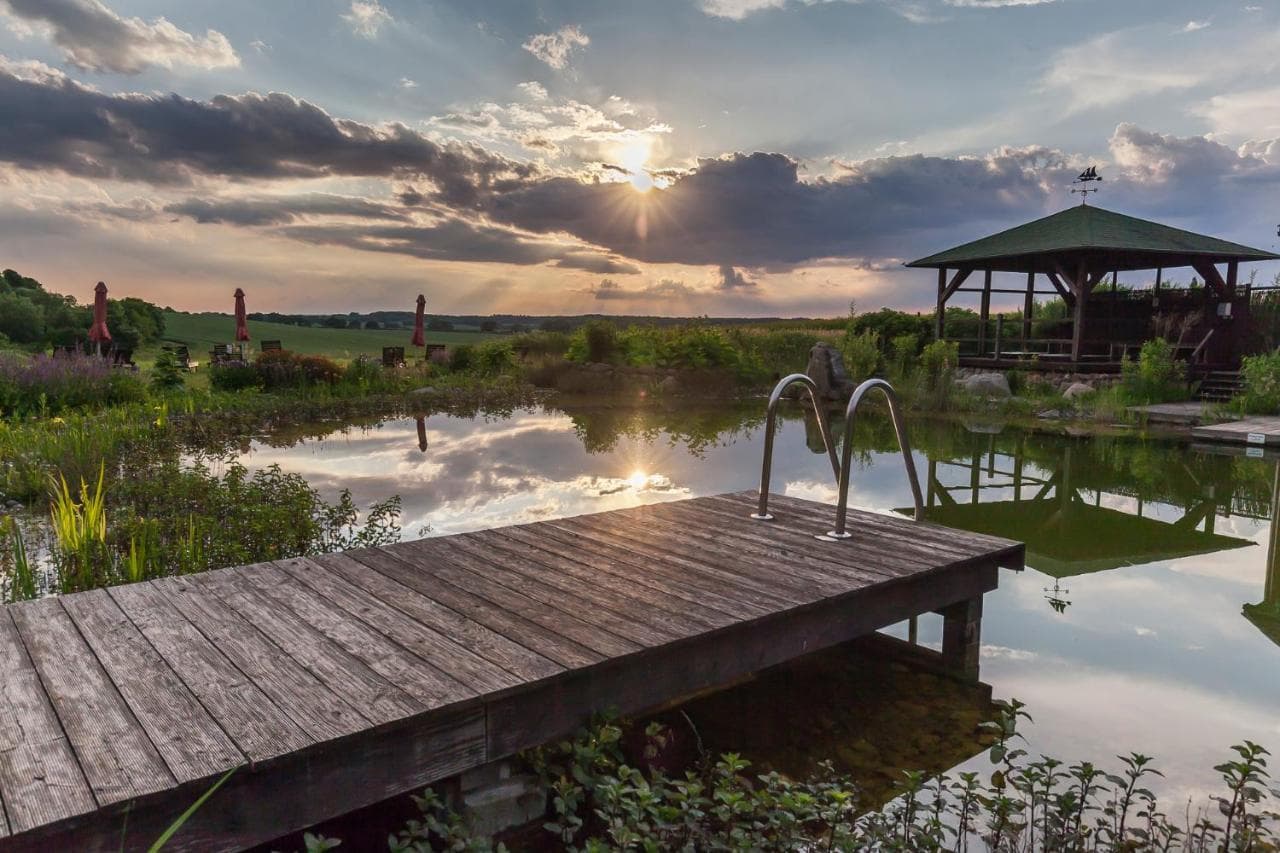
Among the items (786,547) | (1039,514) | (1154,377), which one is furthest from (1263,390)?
(786,547)

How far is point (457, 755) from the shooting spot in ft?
8.16

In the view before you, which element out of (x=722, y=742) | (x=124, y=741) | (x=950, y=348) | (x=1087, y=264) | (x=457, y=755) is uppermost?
(x=1087, y=264)

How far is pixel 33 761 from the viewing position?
6.76 ft

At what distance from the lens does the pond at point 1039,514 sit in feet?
12.9

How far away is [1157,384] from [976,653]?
14.4m

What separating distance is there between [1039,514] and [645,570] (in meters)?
5.65

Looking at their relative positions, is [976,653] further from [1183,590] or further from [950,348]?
[950,348]

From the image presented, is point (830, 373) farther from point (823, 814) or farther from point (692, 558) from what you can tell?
point (823, 814)

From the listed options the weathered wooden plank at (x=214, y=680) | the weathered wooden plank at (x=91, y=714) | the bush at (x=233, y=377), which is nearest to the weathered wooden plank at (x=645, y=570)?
the weathered wooden plank at (x=214, y=680)

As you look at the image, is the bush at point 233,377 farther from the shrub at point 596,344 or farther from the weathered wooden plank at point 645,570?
the weathered wooden plank at point 645,570

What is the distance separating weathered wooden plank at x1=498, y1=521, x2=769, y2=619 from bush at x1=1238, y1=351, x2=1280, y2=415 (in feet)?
48.2

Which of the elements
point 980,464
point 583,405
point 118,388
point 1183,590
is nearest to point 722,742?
point 1183,590

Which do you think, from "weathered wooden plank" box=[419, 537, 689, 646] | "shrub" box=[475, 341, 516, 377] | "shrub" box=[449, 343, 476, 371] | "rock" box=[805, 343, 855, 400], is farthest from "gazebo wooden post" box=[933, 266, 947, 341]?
"weathered wooden plank" box=[419, 537, 689, 646]

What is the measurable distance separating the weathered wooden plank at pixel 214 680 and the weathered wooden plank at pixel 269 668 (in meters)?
0.03
